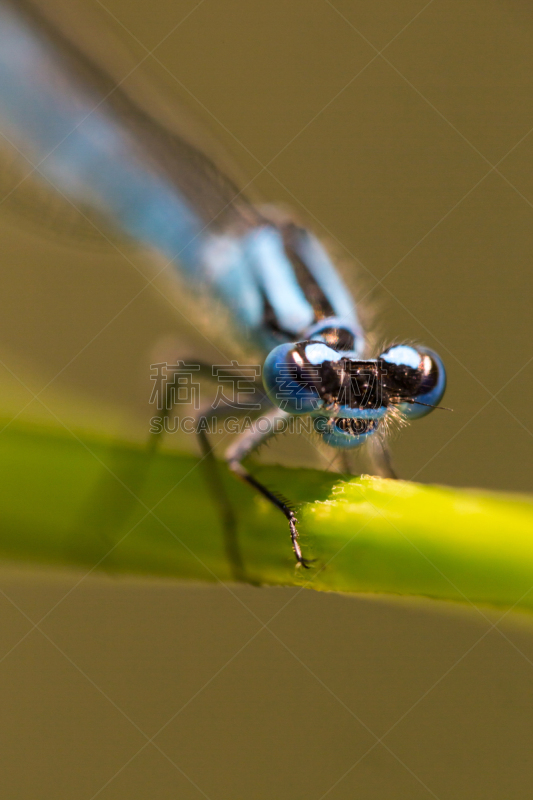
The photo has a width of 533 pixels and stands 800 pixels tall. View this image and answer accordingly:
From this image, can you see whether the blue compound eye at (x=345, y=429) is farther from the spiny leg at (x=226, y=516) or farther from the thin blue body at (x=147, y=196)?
the spiny leg at (x=226, y=516)

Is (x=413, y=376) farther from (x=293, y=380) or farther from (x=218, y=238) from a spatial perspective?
(x=218, y=238)

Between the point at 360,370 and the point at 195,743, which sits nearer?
the point at 360,370

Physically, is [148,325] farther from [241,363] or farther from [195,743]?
[195,743]

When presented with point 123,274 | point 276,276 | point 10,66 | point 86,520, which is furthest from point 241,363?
point 86,520

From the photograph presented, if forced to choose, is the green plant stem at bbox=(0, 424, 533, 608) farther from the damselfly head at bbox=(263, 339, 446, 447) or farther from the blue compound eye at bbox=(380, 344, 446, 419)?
the blue compound eye at bbox=(380, 344, 446, 419)

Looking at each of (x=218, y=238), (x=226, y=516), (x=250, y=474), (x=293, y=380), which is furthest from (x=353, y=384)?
(x=218, y=238)

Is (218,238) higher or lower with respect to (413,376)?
lower

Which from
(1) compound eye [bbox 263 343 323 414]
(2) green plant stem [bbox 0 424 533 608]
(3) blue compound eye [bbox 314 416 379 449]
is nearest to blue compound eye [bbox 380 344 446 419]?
(3) blue compound eye [bbox 314 416 379 449]
